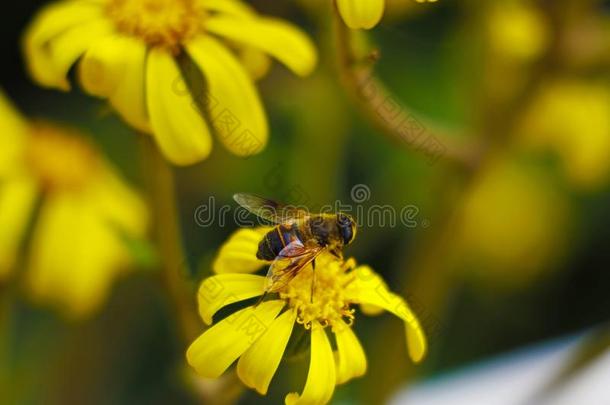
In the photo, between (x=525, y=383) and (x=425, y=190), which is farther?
(x=425, y=190)

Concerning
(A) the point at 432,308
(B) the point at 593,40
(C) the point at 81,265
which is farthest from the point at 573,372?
(C) the point at 81,265

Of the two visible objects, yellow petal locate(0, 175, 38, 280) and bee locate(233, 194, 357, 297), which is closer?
bee locate(233, 194, 357, 297)

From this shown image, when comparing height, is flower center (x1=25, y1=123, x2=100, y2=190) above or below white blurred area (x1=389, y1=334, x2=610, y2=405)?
above

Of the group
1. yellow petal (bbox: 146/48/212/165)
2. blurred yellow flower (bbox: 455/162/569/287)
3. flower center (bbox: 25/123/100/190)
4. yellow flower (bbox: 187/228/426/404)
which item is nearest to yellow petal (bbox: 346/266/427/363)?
yellow flower (bbox: 187/228/426/404)

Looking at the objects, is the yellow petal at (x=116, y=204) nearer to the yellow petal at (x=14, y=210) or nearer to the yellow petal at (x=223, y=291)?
the yellow petal at (x=14, y=210)

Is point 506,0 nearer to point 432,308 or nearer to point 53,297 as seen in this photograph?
point 432,308

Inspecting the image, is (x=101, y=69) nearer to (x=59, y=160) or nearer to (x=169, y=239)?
(x=169, y=239)

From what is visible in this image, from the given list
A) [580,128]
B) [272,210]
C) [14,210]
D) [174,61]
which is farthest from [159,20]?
[580,128]

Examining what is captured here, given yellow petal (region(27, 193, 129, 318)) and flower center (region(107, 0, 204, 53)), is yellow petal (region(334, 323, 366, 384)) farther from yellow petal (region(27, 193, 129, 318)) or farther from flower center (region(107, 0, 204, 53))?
yellow petal (region(27, 193, 129, 318))
